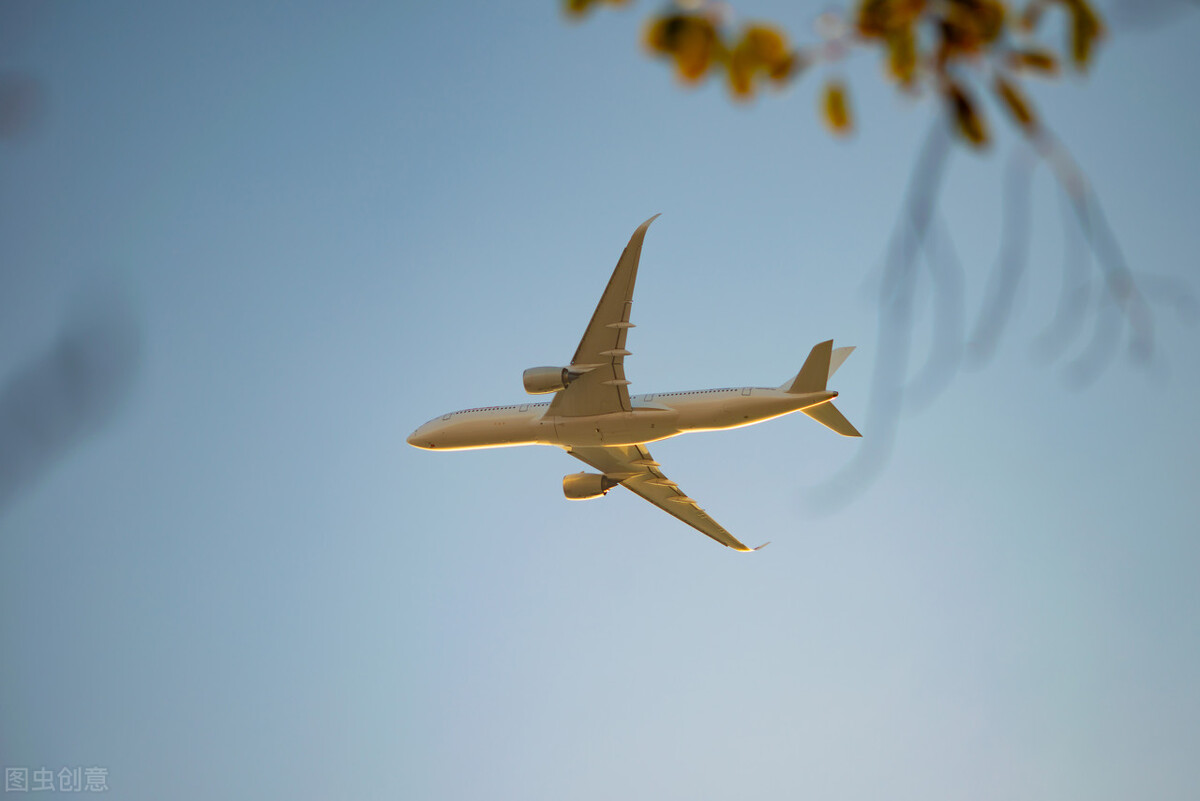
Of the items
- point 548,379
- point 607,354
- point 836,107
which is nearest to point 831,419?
point 607,354

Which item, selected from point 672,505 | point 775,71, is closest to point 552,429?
point 672,505

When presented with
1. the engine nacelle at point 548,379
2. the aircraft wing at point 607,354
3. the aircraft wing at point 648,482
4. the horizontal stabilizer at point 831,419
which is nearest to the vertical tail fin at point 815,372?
the horizontal stabilizer at point 831,419

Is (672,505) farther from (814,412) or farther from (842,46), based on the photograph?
(842,46)

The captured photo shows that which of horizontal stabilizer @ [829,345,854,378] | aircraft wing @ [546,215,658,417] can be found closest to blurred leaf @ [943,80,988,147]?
aircraft wing @ [546,215,658,417]

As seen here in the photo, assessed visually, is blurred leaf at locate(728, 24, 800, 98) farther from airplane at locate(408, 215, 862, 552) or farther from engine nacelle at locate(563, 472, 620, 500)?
engine nacelle at locate(563, 472, 620, 500)

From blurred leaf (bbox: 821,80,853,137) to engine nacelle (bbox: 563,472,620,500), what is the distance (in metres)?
33.0

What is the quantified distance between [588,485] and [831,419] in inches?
398

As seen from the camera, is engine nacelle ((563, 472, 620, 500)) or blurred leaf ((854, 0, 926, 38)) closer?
blurred leaf ((854, 0, 926, 38))

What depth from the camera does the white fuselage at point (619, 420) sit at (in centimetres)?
2731

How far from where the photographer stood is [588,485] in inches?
1426

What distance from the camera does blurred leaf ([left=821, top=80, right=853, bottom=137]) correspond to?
3438 mm

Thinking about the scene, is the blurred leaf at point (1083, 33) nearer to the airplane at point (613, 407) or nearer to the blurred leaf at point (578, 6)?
the blurred leaf at point (578, 6)

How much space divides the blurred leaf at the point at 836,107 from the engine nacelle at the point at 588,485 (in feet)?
108

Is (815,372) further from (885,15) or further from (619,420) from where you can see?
(885,15)
